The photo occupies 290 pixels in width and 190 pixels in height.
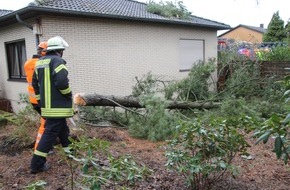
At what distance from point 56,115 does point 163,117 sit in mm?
2627

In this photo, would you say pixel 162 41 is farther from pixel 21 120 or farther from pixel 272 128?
pixel 272 128

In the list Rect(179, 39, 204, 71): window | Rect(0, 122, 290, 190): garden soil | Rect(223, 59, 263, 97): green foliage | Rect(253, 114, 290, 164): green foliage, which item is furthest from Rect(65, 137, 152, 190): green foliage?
Rect(179, 39, 204, 71): window

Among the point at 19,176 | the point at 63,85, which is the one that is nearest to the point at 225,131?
the point at 63,85

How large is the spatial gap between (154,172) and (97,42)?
562 cm

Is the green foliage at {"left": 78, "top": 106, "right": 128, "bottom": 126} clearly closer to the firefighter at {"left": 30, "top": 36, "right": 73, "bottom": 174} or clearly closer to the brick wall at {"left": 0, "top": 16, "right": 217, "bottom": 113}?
the brick wall at {"left": 0, "top": 16, "right": 217, "bottom": 113}

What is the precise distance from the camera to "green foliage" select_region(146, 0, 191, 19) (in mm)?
10914

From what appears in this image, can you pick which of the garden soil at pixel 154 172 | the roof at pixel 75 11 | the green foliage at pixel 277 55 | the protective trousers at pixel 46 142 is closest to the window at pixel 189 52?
the roof at pixel 75 11

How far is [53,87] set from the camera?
154 inches

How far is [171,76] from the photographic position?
36.4 ft

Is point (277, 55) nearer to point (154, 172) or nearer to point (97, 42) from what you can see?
point (97, 42)

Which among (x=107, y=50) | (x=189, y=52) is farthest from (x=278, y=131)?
(x=189, y=52)

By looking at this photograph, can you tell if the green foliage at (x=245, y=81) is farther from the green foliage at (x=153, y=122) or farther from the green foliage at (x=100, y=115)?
the green foliage at (x=100, y=115)

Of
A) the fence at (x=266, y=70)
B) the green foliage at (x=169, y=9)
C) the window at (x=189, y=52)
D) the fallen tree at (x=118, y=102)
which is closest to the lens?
the fallen tree at (x=118, y=102)

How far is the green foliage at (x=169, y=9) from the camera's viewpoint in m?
10.9
